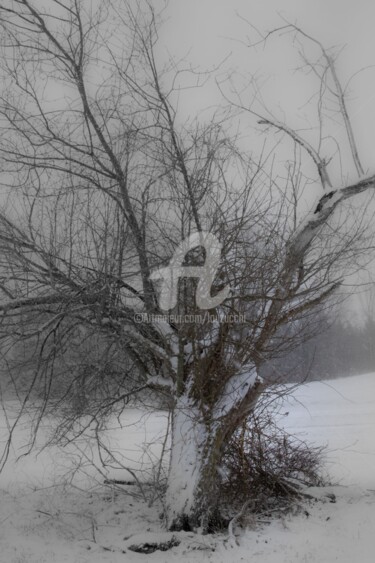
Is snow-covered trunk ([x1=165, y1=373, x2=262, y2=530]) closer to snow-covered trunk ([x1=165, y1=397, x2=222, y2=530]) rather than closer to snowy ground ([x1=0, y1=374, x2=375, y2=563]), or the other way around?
snow-covered trunk ([x1=165, y1=397, x2=222, y2=530])

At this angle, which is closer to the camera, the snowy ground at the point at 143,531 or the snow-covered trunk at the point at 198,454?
the snowy ground at the point at 143,531

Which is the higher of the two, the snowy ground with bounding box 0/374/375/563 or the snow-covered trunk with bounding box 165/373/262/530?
the snow-covered trunk with bounding box 165/373/262/530

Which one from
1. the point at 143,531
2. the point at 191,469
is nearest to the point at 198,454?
the point at 191,469

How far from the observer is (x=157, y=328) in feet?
23.1

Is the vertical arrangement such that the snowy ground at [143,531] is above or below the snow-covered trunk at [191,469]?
below

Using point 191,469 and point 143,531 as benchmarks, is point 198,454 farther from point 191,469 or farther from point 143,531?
point 143,531

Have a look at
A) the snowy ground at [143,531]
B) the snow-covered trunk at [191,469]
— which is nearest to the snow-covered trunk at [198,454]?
the snow-covered trunk at [191,469]

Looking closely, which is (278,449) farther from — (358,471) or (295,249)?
(358,471)

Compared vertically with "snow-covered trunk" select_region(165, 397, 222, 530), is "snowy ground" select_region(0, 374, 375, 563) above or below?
below

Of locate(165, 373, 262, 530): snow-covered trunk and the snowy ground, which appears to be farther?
locate(165, 373, 262, 530): snow-covered trunk

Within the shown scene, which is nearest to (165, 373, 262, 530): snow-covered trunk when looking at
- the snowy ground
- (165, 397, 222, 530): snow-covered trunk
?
(165, 397, 222, 530): snow-covered trunk

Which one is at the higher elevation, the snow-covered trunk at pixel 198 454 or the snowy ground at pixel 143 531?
the snow-covered trunk at pixel 198 454

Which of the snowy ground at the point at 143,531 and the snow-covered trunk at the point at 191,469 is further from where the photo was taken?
the snow-covered trunk at the point at 191,469

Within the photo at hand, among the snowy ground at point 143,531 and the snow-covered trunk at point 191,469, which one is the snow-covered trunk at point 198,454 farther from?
the snowy ground at point 143,531
